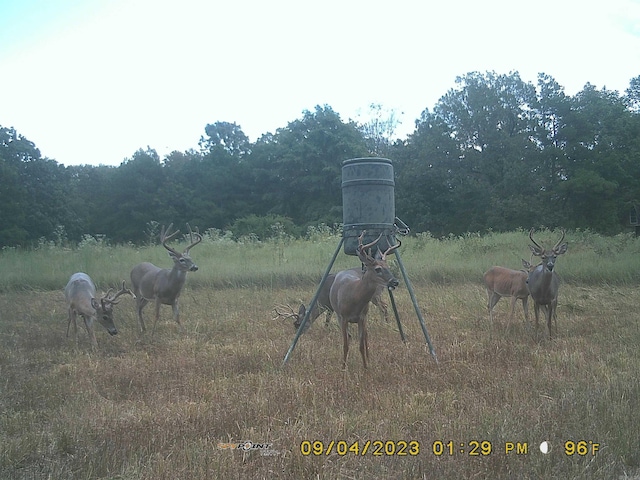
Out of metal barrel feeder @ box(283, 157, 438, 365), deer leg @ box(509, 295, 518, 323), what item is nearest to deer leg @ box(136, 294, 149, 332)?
metal barrel feeder @ box(283, 157, 438, 365)

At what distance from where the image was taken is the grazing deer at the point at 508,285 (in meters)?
9.37

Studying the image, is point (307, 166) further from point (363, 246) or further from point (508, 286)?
point (363, 246)

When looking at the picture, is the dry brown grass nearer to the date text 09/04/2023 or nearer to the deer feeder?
the date text 09/04/2023

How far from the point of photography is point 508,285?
9.62 metres

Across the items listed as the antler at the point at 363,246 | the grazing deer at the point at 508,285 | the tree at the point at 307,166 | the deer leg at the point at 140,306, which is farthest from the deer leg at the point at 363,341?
the tree at the point at 307,166

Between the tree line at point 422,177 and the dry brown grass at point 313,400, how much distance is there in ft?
64.3

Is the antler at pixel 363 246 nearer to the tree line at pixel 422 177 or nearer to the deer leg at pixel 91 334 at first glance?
the deer leg at pixel 91 334

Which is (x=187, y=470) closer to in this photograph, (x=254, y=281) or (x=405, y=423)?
(x=405, y=423)

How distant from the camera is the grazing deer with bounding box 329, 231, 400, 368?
5953 mm

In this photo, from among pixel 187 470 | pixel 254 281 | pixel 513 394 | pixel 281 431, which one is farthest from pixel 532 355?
pixel 254 281

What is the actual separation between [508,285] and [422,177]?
73.7ft

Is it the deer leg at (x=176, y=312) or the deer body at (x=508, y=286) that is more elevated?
the deer body at (x=508, y=286)

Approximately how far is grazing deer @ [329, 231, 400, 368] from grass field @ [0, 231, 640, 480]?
35 centimetres
